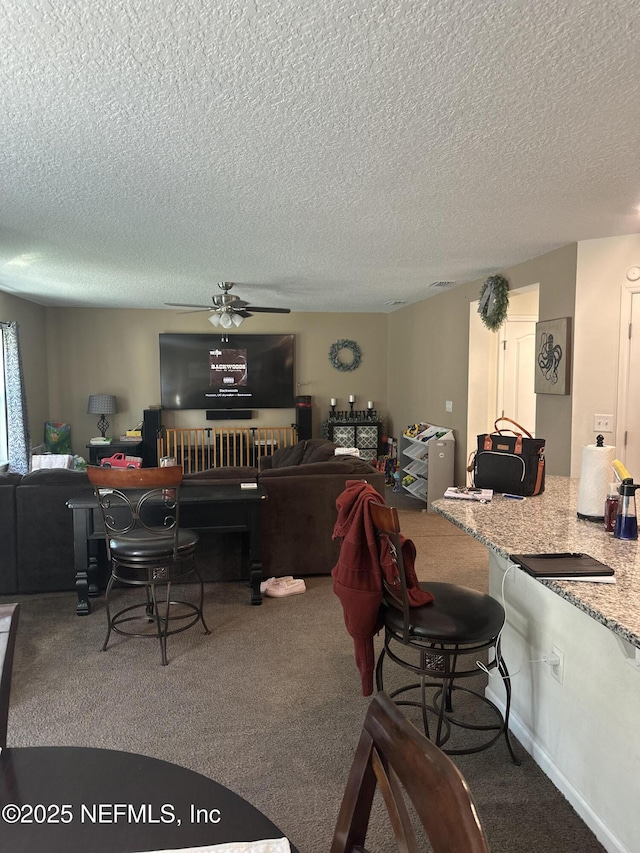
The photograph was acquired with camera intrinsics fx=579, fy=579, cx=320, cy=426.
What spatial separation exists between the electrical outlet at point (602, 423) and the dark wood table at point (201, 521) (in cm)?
250

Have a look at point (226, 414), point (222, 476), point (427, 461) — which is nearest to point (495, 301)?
point (427, 461)

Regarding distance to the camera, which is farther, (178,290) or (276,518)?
(178,290)

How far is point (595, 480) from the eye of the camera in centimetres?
212

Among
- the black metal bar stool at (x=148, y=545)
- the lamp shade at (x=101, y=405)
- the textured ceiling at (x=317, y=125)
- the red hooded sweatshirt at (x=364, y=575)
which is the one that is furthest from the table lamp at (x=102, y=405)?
the red hooded sweatshirt at (x=364, y=575)

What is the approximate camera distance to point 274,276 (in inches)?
224

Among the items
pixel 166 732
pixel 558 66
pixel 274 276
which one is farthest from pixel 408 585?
pixel 274 276

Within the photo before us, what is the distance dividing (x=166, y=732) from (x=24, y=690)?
83cm

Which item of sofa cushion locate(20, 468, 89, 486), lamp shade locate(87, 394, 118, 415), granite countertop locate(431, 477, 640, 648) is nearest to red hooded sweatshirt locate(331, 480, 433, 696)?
granite countertop locate(431, 477, 640, 648)

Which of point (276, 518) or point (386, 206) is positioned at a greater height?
point (386, 206)

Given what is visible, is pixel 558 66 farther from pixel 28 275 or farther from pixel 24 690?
pixel 28 275

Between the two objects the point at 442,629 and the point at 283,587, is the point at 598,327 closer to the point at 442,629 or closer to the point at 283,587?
the point at 283,587

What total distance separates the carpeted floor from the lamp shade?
176 inches

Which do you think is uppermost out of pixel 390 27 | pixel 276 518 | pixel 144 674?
pixel 390 27

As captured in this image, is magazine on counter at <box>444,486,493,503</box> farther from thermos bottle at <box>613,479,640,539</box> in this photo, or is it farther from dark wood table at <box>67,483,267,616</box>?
dark wood table at <box>67,483,267,616</box>
